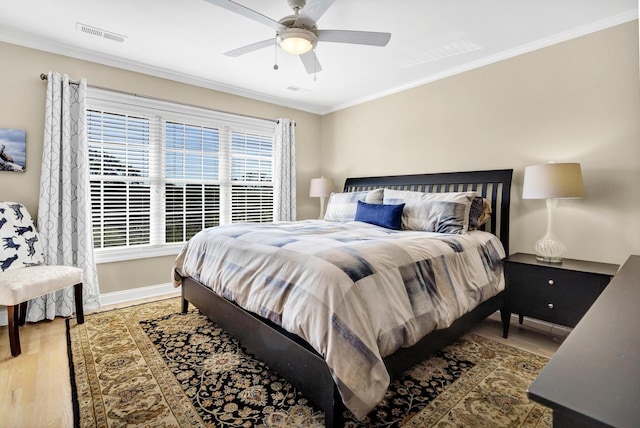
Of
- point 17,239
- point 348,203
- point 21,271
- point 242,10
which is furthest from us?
point 348,203

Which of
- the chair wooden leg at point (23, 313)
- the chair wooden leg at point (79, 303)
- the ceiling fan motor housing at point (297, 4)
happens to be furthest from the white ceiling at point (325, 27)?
the chair wooden leg at point (23, 313)

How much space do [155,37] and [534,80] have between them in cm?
355

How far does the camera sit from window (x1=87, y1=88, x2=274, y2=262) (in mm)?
3430

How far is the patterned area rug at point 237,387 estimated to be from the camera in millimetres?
1629

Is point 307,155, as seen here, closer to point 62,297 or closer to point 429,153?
point 429,153

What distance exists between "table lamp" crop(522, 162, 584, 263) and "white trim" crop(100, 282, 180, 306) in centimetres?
383

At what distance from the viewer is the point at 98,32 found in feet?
9.30

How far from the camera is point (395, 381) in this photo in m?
1.97

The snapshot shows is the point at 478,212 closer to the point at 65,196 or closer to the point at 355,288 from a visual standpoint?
the point at 355,288

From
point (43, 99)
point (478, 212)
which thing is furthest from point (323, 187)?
point (43, 99)

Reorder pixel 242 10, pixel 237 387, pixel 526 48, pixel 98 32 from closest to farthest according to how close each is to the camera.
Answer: pixel 237 387 → pixel 242 10 → pixel 98 32 → pixel 526 48

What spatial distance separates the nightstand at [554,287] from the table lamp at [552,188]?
0.11 m

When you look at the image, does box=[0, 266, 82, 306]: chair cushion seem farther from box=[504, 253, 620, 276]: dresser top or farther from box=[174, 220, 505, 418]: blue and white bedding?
box=[504, 253, 620, 276]: dresser top

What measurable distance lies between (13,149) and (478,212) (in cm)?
434
